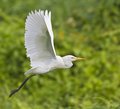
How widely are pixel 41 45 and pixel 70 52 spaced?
8.41 feet

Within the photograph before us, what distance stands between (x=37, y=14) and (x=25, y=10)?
Answer: 146 inches

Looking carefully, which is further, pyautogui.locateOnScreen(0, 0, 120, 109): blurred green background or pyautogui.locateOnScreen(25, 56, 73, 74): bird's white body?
pyautogui.locateOnScreen(0, 0, 120, 109): blurred green background

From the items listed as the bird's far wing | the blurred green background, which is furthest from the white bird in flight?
the blurred green background

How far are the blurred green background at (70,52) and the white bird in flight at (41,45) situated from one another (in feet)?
2.27

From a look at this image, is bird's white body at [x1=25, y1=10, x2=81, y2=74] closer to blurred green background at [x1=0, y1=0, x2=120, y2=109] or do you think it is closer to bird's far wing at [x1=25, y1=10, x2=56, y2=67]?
bird's far wing at [x1=25, y1=10, x2=56, y2=67]

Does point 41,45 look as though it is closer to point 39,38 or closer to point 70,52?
point 39,38

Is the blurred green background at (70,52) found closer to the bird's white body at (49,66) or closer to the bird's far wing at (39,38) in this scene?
the bird's white body at (49,66)

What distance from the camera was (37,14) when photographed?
6.00 meters

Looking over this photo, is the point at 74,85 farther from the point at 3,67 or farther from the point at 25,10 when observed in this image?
the point at 25,10

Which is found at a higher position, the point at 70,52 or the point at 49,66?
the point at 70,52

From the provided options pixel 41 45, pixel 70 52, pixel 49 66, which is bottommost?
pixel 49 66

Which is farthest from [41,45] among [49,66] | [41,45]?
[49,66]

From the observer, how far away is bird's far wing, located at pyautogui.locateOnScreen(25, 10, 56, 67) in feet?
19.8

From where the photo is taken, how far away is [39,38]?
6.11 meters
